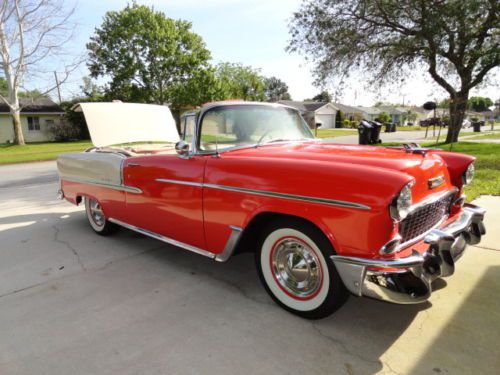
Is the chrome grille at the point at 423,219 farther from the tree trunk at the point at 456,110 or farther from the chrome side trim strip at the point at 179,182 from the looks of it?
the tree trunk at the point at 456,110

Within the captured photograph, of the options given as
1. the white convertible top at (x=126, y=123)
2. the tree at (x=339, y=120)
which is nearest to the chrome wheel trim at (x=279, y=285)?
the white convertible top at (x=126, y=123)

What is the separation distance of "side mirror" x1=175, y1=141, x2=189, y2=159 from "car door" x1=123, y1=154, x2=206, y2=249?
5 centimetres

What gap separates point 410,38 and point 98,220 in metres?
14.8

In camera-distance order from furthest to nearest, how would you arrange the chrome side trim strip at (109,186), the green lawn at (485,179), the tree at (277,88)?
→ the tree at (277,88), the green lawn at (485,179), the chrome side trim strip at (109,186)

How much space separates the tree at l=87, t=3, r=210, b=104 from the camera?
29.1m

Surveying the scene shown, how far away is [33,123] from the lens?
30406mm

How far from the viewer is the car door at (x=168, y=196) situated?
3251 millimetres

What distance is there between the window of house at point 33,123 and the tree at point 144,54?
600cm

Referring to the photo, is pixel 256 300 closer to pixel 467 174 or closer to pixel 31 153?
pixel 467 174

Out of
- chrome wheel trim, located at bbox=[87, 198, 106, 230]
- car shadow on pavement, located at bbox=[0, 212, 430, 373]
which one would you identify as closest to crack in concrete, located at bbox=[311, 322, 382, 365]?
car shadow on pavement, located at bbox=[0, 212, 430, 373]

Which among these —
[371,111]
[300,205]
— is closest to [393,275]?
[300,205]

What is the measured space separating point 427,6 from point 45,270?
49.2ft

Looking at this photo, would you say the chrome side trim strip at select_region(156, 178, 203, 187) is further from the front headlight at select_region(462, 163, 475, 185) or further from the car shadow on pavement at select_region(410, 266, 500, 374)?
the front headlight at select_region(462, 163, 475, 185)

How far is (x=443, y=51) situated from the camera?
1482cm
